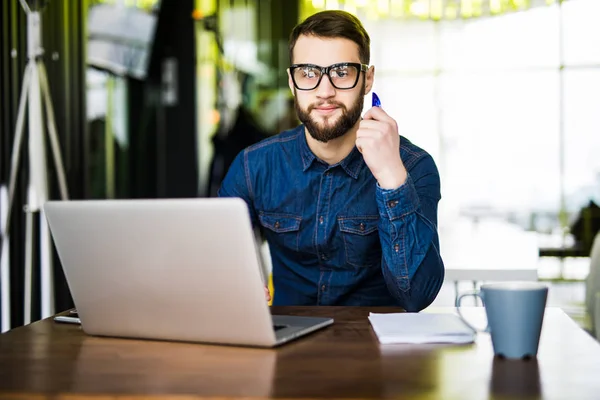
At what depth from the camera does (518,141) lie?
8.12m

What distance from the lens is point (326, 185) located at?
2.00 meters

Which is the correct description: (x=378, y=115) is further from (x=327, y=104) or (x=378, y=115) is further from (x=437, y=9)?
(x=437, y=9)

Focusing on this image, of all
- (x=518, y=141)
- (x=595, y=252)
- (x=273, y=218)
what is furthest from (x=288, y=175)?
(x=518, y=141)

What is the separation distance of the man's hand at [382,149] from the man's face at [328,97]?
0.23 m

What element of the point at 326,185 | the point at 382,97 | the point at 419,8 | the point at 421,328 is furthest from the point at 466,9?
the point at 421,328

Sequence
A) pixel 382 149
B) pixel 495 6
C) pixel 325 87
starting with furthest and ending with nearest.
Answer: pixel 495 6 → pixel 325 87 → pixel 382 149

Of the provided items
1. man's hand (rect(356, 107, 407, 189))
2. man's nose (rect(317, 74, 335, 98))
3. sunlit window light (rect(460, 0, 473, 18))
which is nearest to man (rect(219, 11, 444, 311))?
man's nose (rect(317, 74, 335, 98))

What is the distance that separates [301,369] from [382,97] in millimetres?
7823

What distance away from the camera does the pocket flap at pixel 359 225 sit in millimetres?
1922

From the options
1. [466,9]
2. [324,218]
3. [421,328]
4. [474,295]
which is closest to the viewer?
[421,328]

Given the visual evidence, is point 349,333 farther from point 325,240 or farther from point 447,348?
point 325,240

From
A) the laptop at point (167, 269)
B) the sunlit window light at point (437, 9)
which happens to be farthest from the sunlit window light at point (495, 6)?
the laptop at point (167, 269)

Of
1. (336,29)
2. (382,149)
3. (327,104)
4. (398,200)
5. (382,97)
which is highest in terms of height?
(382,97)

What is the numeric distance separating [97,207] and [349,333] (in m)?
0.47
